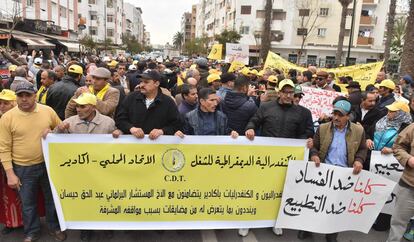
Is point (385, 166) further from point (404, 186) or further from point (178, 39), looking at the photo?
point (178, 39)

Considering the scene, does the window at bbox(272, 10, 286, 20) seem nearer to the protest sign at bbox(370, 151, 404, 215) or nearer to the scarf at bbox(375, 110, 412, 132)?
the scarf at bbox(375, 110, 412, 132)

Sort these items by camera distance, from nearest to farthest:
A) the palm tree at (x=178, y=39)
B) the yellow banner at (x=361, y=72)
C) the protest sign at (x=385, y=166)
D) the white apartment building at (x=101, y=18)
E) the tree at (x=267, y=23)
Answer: the protest sign at (x=385, y=166) → the yellow banner at (x=361, y=72) → the tree at (x=267, y=23) → the white apartment building at (x=101, y=18) → the palm tree at (x=178, y=39)

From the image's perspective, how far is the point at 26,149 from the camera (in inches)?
151

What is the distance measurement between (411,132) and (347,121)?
2.24 feet

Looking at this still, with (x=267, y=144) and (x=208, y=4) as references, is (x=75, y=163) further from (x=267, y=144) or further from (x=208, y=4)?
(x=208, y=4)

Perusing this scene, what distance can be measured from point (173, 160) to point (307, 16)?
4956 cm

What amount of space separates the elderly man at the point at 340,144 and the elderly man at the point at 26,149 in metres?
3.00

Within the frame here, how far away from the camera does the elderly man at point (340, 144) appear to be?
4.20 m

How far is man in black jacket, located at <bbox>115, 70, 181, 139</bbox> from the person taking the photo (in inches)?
165

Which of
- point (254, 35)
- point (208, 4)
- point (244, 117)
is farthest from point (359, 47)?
point (244, 117)

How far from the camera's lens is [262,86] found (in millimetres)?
8102

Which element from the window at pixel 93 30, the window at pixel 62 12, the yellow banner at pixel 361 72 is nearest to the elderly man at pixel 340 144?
the yellow banner at pixel 361 72

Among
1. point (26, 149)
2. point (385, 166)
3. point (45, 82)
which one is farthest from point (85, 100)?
point (385, 166)

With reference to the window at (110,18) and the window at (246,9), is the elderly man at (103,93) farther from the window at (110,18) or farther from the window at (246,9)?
the window at (110,18)
